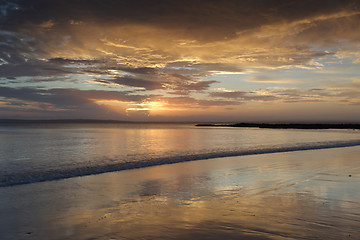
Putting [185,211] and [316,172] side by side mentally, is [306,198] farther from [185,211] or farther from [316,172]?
[316,172]

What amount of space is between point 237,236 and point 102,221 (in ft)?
10.6

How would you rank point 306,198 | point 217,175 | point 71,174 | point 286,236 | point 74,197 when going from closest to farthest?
point 286,236
point 306,198
point 74,197
point 217,175
point 71,174

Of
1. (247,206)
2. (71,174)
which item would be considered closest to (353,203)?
(247,206)

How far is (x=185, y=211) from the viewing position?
24.5ft

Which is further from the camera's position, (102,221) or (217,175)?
(217,175)

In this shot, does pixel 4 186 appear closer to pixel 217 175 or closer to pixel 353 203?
pixel 217 175

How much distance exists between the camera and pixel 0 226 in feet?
21.1

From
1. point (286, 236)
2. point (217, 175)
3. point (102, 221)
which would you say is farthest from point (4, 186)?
point (286, 236)

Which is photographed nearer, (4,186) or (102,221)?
(102,221)

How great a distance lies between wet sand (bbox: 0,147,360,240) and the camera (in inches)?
235

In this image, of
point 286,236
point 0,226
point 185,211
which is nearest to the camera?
point 286,236

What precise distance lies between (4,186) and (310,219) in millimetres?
11309

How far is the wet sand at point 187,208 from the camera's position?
19.6 feet

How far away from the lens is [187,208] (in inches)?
305
